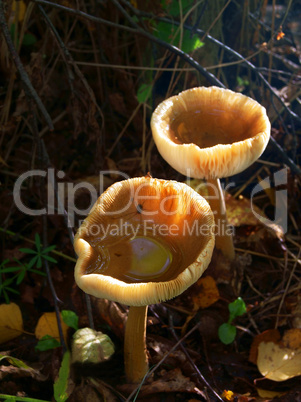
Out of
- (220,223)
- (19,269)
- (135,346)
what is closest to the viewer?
(135,346)

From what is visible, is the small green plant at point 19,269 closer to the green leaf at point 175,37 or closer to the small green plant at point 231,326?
the small green plant at point 231,326

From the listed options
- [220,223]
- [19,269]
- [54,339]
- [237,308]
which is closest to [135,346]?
[54,339]

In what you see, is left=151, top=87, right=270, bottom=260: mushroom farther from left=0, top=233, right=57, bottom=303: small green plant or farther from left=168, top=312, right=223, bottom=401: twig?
left=0, top=233, right=57, bottom=303: small green plant

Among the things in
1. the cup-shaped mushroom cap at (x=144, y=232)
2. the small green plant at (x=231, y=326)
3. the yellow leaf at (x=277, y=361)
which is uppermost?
the cup-shaped mushroom cap at (x=144, y=232)

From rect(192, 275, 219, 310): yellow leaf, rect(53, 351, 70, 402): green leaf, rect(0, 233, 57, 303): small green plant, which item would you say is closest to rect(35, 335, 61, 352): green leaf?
rect(53, 351, 70, 402): green leaf

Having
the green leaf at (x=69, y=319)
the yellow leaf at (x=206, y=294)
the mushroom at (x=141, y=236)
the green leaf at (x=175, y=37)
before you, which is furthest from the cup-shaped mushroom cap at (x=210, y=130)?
the green leaf at (x=69, y=319)

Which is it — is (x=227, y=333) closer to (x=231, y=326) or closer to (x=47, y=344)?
(x=231, y=326)

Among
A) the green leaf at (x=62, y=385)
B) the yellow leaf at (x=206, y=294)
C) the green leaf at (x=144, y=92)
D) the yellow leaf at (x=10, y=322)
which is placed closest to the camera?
the green leaf at (x=62, y=385)
